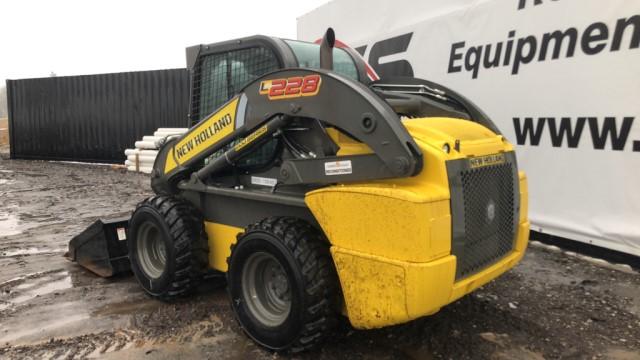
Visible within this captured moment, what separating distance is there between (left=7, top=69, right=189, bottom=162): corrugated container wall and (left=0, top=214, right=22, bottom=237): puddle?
601cm

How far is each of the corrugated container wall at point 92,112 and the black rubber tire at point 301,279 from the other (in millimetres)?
10478

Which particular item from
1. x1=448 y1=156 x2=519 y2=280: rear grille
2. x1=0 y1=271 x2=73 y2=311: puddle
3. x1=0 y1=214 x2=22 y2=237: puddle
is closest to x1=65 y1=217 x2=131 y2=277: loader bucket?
x1=0 y1=271 x2=73 y2=311: puddle

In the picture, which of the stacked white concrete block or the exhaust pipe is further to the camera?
the stacked white concrete block

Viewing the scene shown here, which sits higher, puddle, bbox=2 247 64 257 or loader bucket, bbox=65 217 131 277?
loader bucket, bbox=65 217 131 277

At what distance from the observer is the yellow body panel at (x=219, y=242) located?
11.9ft

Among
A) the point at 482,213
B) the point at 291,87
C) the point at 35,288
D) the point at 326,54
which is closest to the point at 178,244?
the point at 291,87

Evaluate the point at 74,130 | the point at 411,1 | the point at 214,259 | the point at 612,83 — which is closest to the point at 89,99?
the point at 74,130

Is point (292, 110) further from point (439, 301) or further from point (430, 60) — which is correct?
point (430, 60)

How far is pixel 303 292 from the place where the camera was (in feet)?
8.98

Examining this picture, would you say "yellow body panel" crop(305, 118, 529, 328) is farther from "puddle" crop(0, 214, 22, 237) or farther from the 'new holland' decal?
"puddle" crop(0, 214, 22, 237)

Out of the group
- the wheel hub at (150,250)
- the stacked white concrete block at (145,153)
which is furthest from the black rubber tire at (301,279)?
the stacked white concrete block at (145,153)

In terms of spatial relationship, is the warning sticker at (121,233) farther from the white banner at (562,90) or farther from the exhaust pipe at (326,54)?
the white banner at (562,90)

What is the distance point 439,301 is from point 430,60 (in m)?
4.56

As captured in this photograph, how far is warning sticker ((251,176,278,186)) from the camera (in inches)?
133
